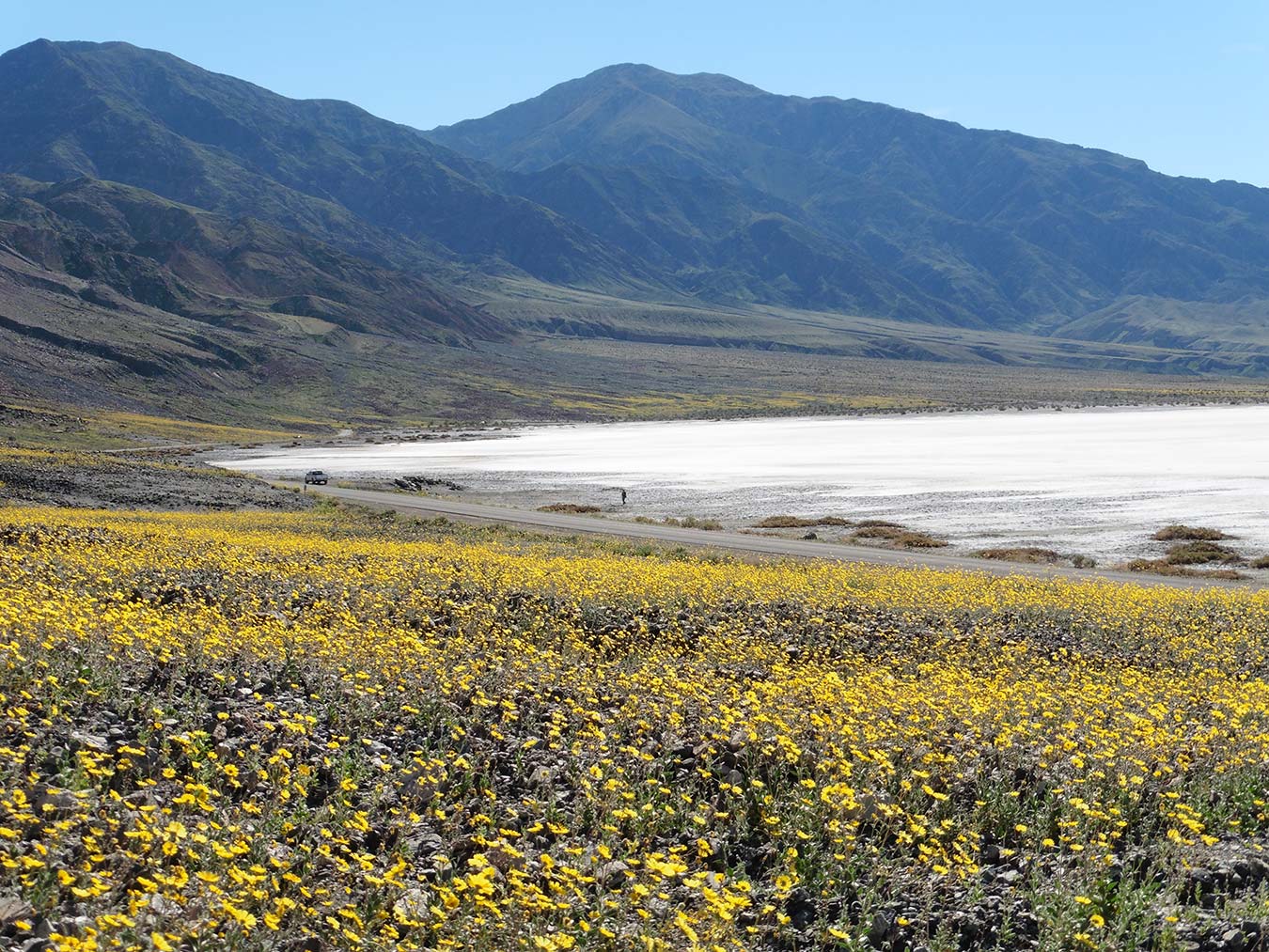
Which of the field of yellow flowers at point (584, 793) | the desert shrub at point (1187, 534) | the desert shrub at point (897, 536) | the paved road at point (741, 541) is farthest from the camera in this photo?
the desert shrub at point (1187, 534)

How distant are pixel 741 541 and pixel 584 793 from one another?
118 ft

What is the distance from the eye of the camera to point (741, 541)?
4478cm

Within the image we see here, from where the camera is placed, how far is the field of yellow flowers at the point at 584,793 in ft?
22.2

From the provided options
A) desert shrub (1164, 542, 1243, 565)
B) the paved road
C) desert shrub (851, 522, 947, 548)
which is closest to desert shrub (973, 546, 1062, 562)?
the paved road

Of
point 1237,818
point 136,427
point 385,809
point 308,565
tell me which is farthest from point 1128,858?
point 136,427

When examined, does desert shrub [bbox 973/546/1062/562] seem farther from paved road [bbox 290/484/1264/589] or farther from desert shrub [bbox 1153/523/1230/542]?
desert shrub [bbox 1153/523/1230/542]

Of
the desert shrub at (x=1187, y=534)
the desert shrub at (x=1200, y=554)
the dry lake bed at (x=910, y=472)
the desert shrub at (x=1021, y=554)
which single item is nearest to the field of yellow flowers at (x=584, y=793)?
the desert shrub at (x=1021, y=554)

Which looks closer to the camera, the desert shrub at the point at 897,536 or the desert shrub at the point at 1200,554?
the desert shrub at the point at 1200,554

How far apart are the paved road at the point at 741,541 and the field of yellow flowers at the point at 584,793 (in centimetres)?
1938

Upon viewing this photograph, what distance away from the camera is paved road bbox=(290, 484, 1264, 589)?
34.8 meters

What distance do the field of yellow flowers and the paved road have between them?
19.4 metres

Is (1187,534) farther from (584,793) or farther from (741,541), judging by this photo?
(584,793)

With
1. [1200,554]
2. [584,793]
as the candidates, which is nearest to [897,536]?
[1200,554]

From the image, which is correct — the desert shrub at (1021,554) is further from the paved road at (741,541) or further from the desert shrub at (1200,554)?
the desert shrub at (1200,554)
